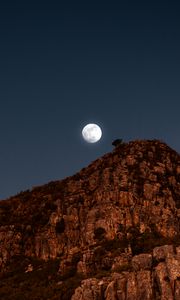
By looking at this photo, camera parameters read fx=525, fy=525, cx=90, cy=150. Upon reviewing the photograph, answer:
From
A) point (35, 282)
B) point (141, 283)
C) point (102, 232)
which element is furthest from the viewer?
point (102, 232)

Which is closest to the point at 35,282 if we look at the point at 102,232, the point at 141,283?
the point at 102,232

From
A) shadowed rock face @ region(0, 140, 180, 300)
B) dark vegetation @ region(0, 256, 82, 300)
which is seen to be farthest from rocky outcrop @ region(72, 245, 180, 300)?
dark vegetation @ region(0, 256, 82, 300)

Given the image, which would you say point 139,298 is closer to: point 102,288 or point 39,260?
point 102,288

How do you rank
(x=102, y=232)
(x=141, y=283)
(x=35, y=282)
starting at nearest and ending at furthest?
1. (x=141, y=283)
2. (x=35, y=282)
3. (x=102, y=232)

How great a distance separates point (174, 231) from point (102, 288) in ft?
90.1

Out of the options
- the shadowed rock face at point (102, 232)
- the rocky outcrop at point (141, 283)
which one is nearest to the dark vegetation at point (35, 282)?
the shadowed rock face at point (102, 232)

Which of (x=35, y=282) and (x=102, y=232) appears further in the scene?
(x=102, y=232)

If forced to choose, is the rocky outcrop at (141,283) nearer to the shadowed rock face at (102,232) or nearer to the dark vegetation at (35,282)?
the shadowed rock face at (102,232)

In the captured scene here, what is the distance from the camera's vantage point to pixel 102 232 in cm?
9644

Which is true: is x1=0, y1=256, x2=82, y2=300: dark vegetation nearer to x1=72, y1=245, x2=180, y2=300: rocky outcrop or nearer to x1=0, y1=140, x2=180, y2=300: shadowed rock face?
x1=0, y1=140, x2=180, y2=300: shadowed rock face

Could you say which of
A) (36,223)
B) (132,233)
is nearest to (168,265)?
(132,233)

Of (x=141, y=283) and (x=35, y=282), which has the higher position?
(x=35, y=282)

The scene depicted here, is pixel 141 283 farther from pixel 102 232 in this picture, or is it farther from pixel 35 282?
pixel 102 232

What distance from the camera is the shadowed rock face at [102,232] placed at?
2945 inches
